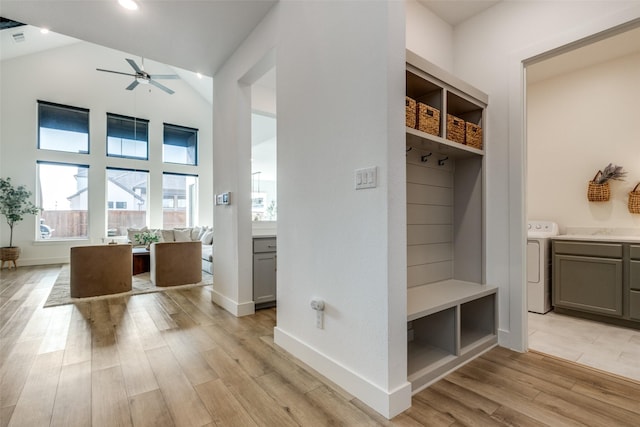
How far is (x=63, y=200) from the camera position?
689cm

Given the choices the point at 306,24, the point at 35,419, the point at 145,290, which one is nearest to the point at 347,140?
the point at 306,24

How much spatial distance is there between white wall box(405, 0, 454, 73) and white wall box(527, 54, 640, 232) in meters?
1.88

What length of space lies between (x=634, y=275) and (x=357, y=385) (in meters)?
2.81

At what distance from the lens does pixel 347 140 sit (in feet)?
5.76

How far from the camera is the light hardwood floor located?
1485 millimetres

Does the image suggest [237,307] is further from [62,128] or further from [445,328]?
[62,128]

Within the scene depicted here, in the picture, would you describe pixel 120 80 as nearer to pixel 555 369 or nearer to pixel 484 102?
pixel 484 102

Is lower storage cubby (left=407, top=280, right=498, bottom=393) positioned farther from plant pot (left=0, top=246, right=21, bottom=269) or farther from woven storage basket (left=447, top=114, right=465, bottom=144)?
plant pot (left=0, top=246, right=21, bottom=269)

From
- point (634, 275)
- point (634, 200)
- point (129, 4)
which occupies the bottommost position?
point (634, 275)

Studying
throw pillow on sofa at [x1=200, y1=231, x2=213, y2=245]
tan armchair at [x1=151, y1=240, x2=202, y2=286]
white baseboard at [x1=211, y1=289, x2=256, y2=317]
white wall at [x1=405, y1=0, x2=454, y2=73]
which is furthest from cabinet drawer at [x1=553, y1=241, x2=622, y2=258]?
throw pillow on sofa at [x1=200, y1=231, x2=213, y2=245]

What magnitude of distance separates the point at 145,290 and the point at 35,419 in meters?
2.84

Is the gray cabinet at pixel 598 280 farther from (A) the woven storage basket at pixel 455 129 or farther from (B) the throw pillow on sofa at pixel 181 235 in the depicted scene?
(B) the throw pillow on sofa at pixel 181 235

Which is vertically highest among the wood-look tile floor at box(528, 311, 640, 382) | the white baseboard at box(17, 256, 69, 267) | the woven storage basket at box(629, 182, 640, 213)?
the woven storage basket at box(629, 182, 640, 213)

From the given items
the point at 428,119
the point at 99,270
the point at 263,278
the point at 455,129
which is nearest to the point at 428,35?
the point at 455,129
